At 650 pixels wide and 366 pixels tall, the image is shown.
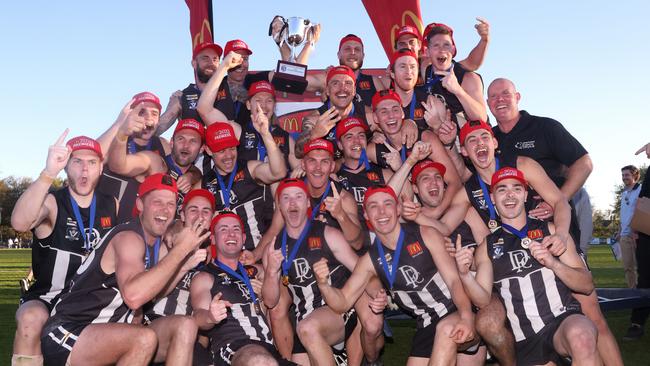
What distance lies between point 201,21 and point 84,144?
286 inches

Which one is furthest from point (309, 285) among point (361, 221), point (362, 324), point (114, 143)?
point (114, 143)

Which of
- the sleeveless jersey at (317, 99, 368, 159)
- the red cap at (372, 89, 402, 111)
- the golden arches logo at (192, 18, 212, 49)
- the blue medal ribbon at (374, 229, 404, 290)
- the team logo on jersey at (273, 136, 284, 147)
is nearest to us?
the blue medal ribbon at (374, 229, 404, 290)

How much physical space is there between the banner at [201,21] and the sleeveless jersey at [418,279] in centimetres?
788

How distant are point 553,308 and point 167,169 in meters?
4.30

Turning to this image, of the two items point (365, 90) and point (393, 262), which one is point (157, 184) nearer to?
point (393, 262)

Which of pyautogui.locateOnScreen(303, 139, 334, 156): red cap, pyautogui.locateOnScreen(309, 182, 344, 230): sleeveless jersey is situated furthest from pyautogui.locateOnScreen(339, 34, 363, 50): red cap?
pyautogui.locateOnScreen(309, 182, 344, 230): sleeveless jersey

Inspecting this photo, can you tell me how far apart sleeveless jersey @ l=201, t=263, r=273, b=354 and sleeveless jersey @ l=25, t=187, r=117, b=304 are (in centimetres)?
112

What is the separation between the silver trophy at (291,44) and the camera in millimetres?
8133

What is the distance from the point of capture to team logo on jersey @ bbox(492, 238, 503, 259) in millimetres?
5453

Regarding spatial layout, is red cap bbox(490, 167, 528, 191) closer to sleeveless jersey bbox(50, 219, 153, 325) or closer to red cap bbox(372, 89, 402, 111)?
red cap bbox(372, 89, 402, 111)

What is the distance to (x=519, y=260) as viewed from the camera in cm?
538

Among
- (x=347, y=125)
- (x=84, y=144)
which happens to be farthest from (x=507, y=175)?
(x=84, y=144)

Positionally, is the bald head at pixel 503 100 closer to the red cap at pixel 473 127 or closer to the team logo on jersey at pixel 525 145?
the team logo on jersey at pixel 525 145

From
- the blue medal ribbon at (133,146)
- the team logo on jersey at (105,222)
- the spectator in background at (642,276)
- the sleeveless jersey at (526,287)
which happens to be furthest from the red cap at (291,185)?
the spectator in background at (642,276)
